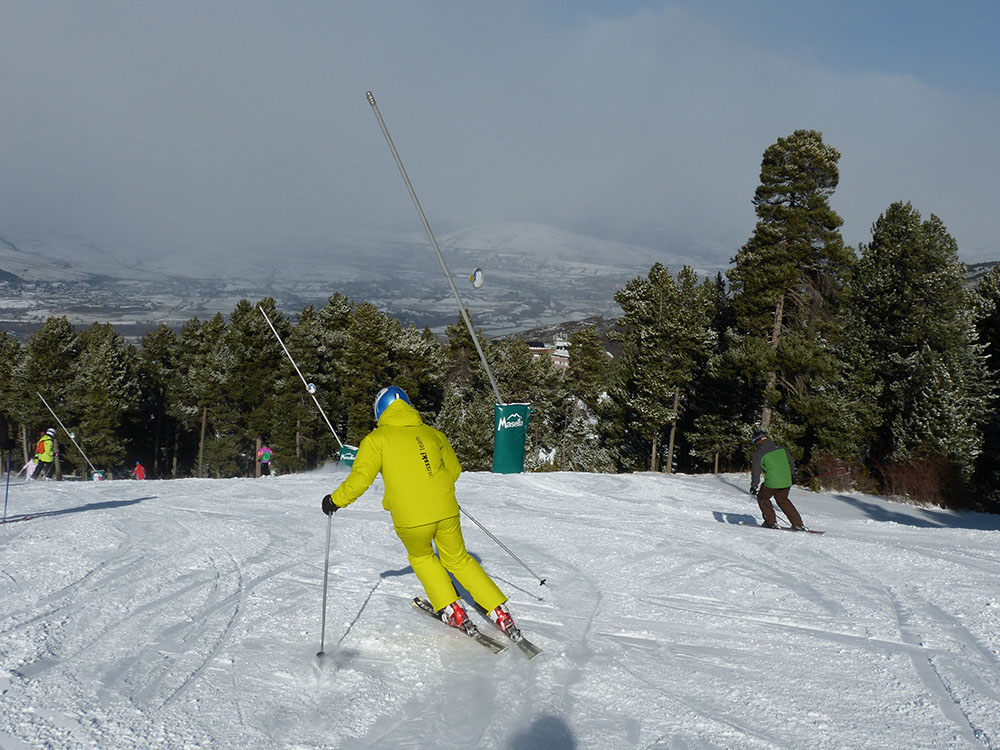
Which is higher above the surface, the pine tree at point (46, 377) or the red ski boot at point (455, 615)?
the red ski boot at point (455, 615)

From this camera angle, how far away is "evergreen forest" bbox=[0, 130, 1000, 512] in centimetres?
2952

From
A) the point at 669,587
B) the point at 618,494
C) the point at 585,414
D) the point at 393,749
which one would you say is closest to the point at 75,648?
the point at 393,749

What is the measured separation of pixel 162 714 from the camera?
153 inches

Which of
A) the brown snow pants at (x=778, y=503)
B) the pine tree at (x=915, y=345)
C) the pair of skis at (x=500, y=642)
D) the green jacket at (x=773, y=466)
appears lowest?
the pair of skis at (x=500, y=642)

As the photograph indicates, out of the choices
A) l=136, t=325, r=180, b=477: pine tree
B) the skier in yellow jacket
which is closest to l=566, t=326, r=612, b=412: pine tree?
l=136, t=325, r=180, b=477: pine tree

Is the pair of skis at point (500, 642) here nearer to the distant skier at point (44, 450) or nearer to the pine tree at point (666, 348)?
the distant skier at point (44, 450)

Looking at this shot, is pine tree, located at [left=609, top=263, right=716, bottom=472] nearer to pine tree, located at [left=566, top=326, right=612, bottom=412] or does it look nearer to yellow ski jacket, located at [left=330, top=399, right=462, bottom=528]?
pine tree, located at [left=566, top=326, right=612, bottom=412]

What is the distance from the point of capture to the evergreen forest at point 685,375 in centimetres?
2952

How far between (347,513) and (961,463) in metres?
29.5

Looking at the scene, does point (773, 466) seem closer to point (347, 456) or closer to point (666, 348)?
point (347, 456)

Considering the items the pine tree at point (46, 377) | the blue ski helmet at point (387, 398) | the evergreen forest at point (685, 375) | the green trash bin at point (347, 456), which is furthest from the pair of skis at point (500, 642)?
the pine tree at point (46, 377)

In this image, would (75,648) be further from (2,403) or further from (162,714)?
(2,403)

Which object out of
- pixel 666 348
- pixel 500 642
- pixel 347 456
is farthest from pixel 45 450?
pixel 666 348

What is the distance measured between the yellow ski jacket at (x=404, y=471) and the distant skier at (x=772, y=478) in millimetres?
7241
